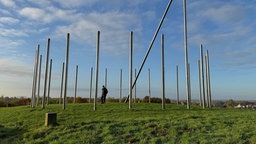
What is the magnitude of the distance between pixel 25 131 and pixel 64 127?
1.69m

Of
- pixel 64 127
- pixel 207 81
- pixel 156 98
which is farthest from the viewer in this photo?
pixel 156 98

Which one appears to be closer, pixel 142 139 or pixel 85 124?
pixel 142 139

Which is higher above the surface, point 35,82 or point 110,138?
point 35,82

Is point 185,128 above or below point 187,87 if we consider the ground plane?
below

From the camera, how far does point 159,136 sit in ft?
28.1

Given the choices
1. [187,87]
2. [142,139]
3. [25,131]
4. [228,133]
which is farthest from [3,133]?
[187,87]

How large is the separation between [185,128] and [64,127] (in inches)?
182

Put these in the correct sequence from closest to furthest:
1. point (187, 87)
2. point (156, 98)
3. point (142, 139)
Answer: point (142, 139) → point (187, 87) → point (156, 98)

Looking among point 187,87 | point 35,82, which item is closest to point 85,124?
point 187,87

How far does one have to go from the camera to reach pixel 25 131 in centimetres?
1064

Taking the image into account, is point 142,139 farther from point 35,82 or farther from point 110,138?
point 35,82

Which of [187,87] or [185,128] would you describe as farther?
[187,87]

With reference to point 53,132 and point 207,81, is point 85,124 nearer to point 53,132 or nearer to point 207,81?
point 53,132

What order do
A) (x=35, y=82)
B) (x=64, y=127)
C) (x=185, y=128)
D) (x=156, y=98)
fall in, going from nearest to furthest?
(x=185, y=128)
(x=64, y=127)
(x=35, y=82)
(x=156, y=98)
